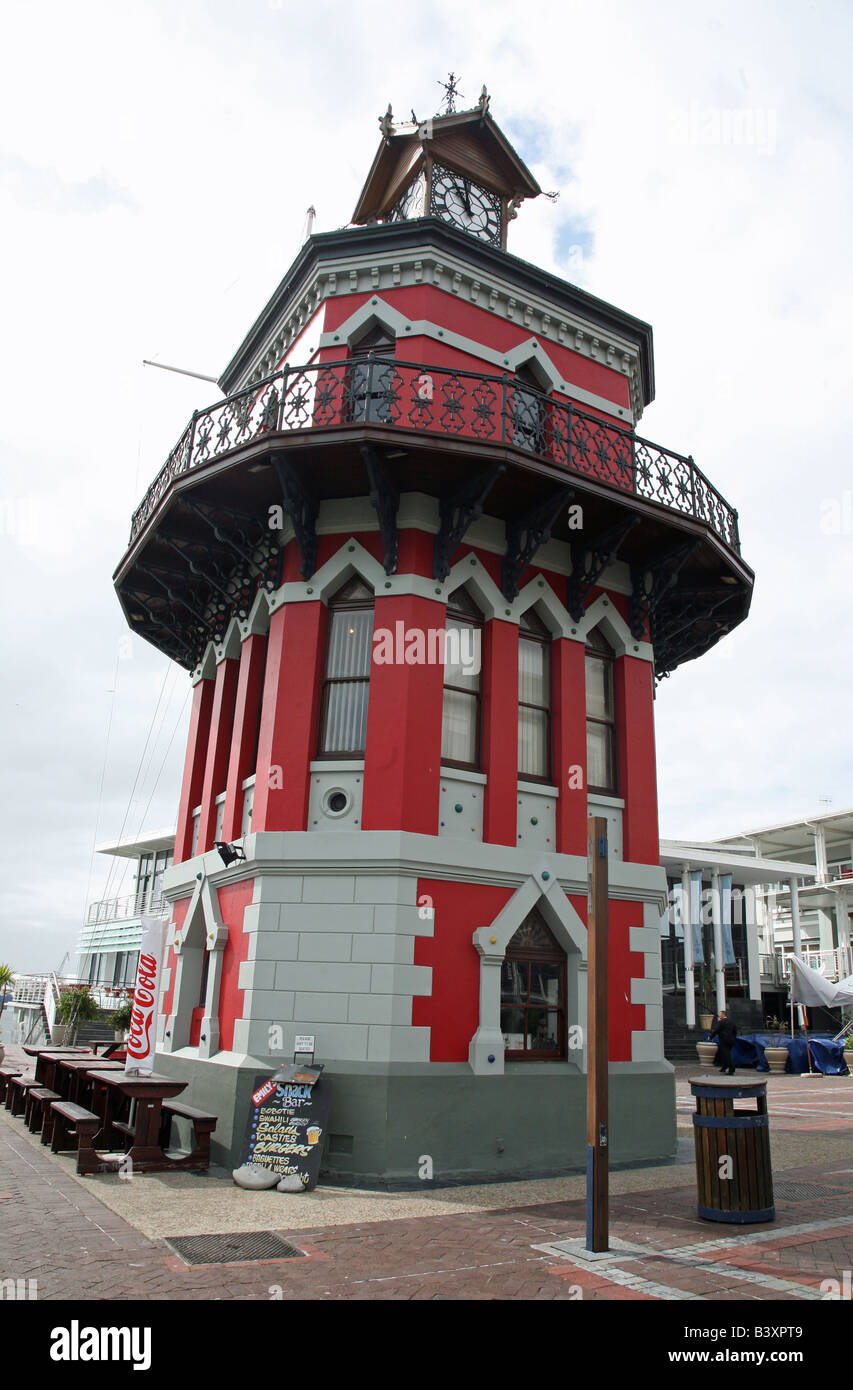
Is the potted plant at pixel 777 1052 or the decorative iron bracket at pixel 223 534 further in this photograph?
the potted plant at pixel 777 1052

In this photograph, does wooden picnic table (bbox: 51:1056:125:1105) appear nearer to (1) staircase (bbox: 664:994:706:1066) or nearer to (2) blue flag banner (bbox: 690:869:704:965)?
(1) staircase (bbox: 664:994:706:1066)

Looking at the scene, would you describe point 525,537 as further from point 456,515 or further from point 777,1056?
point 777,1056

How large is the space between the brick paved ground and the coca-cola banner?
2.44 m

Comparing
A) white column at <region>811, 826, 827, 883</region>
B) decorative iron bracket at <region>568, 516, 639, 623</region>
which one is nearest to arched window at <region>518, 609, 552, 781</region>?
decorative iron bracket at <region>568, 516, 639, 623</region>

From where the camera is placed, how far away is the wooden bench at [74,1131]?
1048 centimetres

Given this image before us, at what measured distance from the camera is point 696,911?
117 ft

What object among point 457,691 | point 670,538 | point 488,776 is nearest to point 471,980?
point 488,776

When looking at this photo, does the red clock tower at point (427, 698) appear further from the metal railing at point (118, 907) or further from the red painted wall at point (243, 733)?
the metal railing at point (118, 907)

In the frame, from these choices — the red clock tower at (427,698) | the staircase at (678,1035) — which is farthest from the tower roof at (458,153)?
the staircase at (678,1035)

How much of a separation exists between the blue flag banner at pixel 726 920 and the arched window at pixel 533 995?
25758mm

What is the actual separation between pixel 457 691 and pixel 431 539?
218cm

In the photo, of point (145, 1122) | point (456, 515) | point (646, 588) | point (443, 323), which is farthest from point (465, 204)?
point (145, 1122)

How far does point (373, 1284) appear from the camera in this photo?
632 cm
